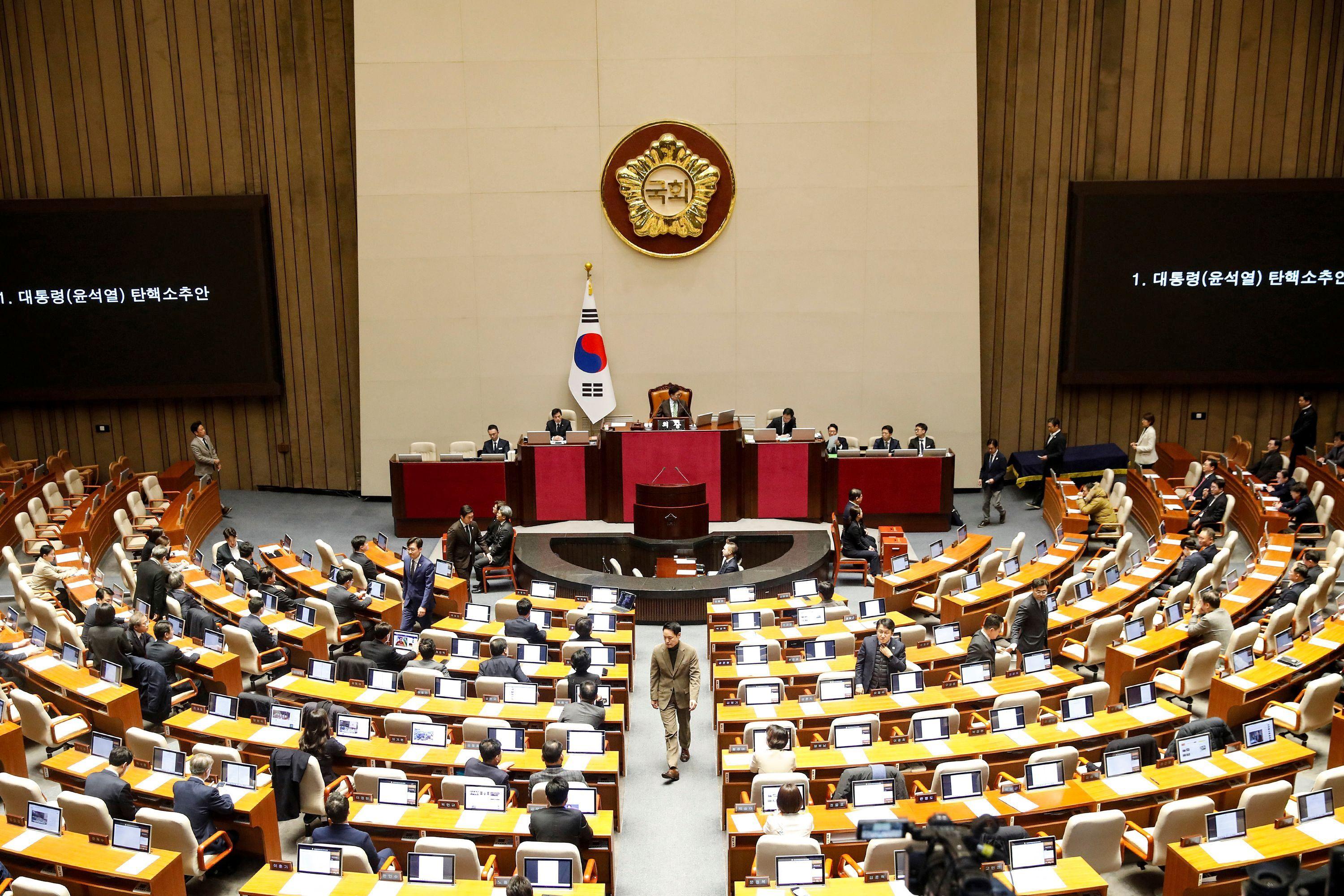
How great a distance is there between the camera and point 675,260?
57.1ft

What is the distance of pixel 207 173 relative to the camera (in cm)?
1773

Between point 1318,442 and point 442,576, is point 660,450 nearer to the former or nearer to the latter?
point 442,576

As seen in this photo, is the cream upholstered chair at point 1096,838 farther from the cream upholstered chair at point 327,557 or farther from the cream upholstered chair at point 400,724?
the cream upholstered chair at point 327,557

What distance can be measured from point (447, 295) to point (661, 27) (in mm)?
5582

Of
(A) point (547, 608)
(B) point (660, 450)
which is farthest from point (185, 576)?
(B) point (660, 450)

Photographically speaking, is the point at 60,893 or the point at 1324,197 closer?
the point at 60,893

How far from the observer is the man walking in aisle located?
872cm

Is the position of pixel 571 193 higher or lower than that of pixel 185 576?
higher

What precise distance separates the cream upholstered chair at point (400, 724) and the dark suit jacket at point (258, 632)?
106 inches

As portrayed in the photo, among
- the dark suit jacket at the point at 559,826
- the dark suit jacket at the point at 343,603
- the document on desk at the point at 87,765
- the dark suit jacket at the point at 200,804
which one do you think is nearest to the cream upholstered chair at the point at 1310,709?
the document on desk at the point at 87,765

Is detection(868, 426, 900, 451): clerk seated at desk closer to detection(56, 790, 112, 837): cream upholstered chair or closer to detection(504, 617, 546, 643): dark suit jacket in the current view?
detection(504, 617, 546, 643): dark suit jacket

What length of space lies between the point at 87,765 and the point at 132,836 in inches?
59.9

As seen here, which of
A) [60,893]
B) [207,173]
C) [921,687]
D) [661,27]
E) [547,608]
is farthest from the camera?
[207,173]

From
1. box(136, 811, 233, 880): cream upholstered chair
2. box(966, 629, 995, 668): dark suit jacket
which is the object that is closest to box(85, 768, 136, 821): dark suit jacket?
box(136, 811, 233, 880): cream upholstered chair
